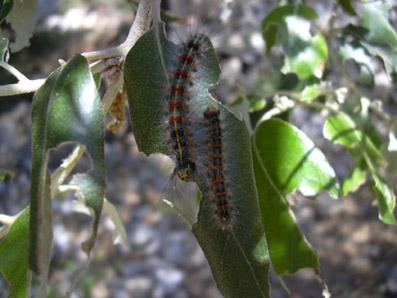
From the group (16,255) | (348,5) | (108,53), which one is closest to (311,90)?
(348,5)

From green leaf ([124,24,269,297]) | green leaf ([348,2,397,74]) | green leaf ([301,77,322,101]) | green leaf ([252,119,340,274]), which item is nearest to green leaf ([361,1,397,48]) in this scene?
green leaf ([348,2,397,74])

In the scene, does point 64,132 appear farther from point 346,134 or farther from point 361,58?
point 361,58

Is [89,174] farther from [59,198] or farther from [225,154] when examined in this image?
[59,198]

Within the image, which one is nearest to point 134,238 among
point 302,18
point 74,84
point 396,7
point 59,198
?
point 59,198

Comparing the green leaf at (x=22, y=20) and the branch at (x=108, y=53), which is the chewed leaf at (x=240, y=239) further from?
the green leaf at (x=22, y=20)

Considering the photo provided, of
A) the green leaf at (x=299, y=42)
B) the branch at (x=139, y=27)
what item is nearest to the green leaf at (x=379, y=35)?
the green leaf at (x=299, y=42)
